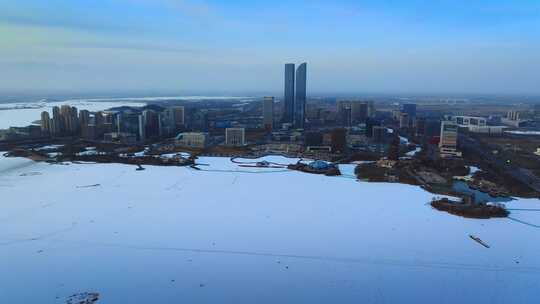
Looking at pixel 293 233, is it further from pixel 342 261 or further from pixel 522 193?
pixel 522 193

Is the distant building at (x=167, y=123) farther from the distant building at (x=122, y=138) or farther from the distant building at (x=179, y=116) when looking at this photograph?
the distant building at (x=122, y=138)

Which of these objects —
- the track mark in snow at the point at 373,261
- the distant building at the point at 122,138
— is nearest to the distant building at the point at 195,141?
the distant building at the point at 122,138

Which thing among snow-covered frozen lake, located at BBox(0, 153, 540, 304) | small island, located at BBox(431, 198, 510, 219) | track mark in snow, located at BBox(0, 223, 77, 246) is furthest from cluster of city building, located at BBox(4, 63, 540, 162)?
track mark in snow, located at BBox(0, 223, 77, 246)

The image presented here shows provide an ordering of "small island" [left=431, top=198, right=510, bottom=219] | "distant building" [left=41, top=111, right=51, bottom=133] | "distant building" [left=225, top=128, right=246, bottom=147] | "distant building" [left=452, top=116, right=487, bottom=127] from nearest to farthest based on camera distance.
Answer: "small island" [left=431, top=198, right=510, bottom=219] → "distant building" [left=225, top=128, right=246, bottom=147] → "distant building" [left=41, top=111, right=51, bottom=133] → "distant building" [left=452, top=116, right=487, bottom=127]

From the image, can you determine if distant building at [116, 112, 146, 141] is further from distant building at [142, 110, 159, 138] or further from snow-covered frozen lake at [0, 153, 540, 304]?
snow-covered frozen lake at [0, 153, 540, 304]

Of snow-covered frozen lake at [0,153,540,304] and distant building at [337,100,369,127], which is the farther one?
distant building at [337,100,369,127]

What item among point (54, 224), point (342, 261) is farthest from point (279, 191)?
point (54, 224)

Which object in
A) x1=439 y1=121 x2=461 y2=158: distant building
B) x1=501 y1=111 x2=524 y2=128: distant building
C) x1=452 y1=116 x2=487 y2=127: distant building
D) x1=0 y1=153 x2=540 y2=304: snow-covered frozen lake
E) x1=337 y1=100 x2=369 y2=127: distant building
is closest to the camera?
x1=0 y1=153 x2=540 y2=304: snow-covered frozen lake
